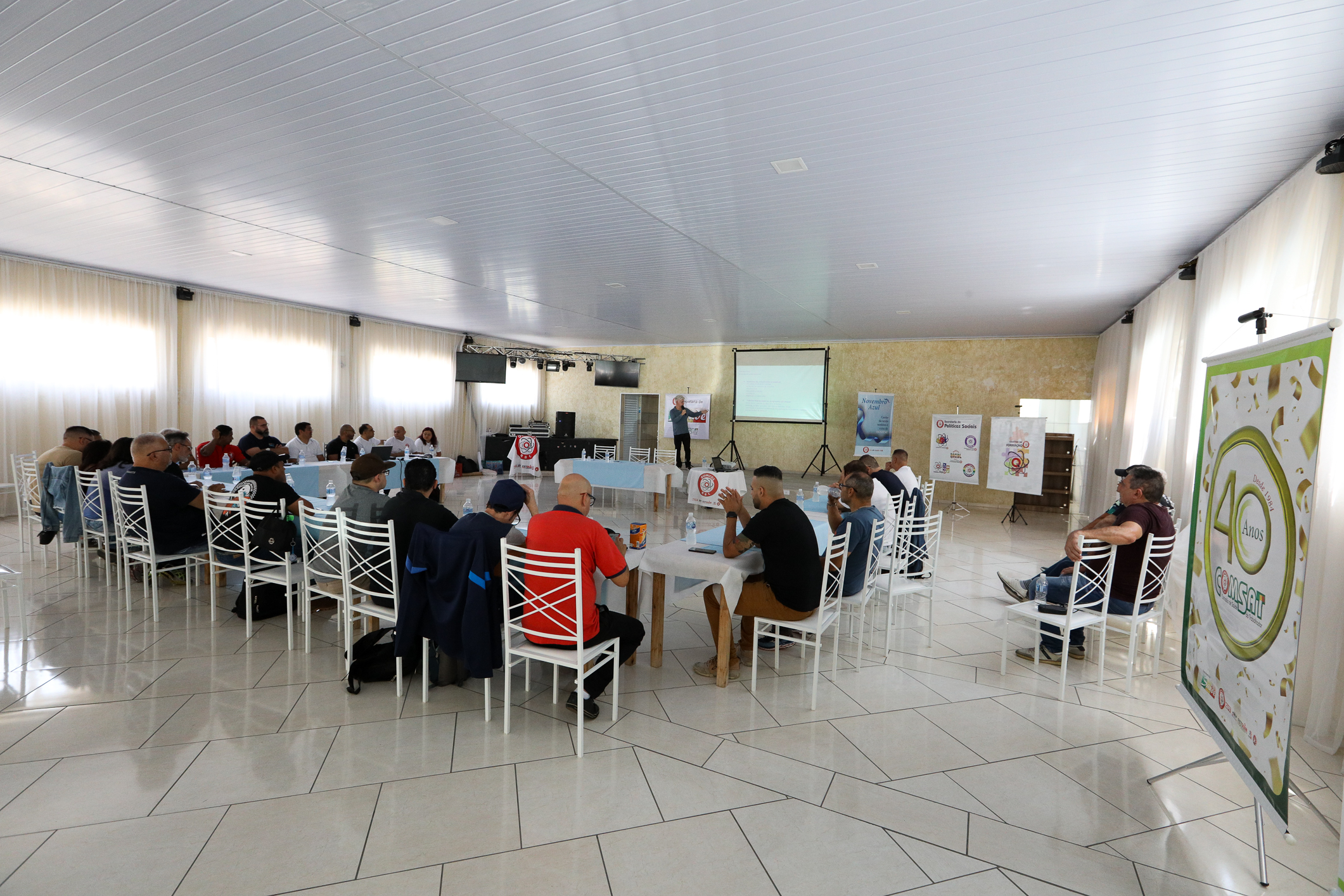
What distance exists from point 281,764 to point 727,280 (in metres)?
6.42

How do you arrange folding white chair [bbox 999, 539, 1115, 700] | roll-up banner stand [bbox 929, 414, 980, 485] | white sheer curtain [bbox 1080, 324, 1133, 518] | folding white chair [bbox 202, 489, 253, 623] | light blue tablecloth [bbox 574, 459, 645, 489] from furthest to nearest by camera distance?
roll-up banner stand [bbox 929, 414, 980, 485], light blue tablecloth [bbox 574, 459, 645, 489], white sheer curtain [bbox 1080, 324, 1133, 518], folding white chair [bbox 202, 489, 253, 623], folding white chair [bbox 999, 539, 1115, 700]

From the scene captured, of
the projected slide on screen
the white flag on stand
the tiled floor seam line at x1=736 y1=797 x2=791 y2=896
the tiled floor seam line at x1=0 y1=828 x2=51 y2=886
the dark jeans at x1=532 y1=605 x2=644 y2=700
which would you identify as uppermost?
the projected slide on screen

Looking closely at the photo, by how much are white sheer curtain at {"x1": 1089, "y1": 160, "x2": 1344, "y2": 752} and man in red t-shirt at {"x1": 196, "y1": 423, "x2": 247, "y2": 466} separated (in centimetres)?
885

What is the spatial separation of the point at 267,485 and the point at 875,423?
10936 mm

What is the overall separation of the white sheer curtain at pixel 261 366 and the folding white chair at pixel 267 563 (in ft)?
21.8

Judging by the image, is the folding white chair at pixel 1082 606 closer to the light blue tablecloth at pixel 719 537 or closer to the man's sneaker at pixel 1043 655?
the man's sneaker at pixel 1043 655

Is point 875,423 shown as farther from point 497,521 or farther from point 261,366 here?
point 261,366

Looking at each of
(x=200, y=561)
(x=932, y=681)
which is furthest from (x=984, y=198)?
(x=200, y=561)

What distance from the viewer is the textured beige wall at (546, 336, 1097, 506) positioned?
37.8 feet

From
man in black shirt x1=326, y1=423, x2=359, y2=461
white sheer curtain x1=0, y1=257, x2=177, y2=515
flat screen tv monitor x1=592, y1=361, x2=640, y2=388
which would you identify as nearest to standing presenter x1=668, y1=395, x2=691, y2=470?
flat screen tv monitor x1=592, y1=361, x2=640, y2=388

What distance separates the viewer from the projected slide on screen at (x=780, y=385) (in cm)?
1342

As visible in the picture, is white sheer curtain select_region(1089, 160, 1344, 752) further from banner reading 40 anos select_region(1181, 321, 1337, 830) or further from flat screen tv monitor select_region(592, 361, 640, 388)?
flat screen tv monitor select_region(592, 361, 640, 388)

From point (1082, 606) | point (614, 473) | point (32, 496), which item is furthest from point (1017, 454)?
point (32, 496)

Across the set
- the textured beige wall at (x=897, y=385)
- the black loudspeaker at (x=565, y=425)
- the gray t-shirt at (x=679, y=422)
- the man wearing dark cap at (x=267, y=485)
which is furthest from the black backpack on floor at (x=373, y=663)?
the black loudspeaker at (x=565, y=425)
